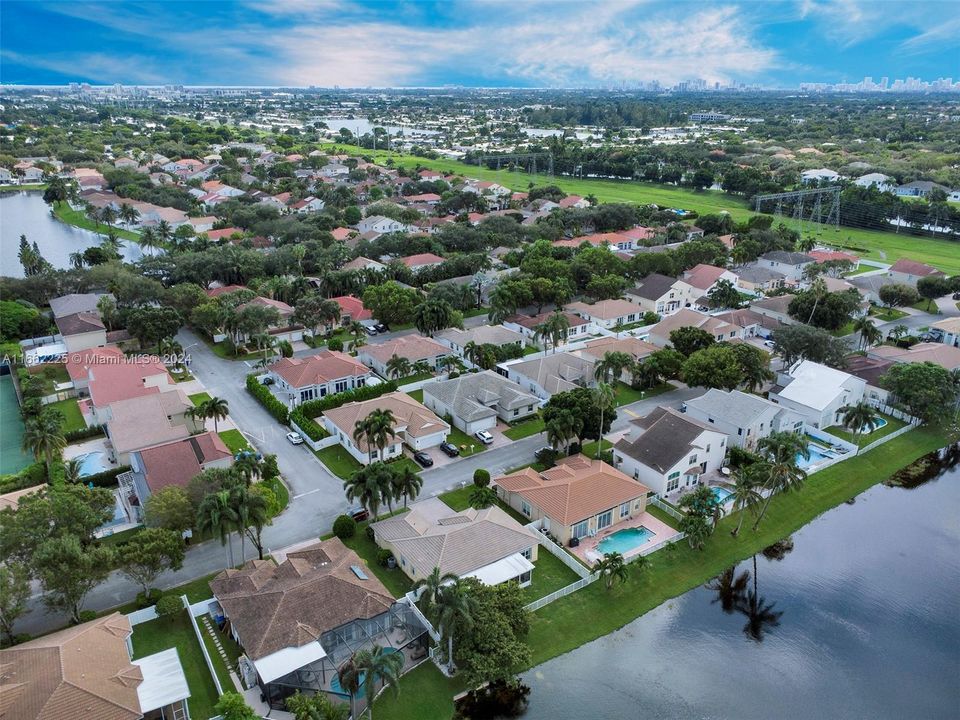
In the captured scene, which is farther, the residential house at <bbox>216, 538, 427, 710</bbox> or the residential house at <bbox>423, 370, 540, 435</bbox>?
the residential house at <bbox>423, 370, 540, 435</bbox>

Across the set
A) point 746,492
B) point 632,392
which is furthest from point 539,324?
point 746,492

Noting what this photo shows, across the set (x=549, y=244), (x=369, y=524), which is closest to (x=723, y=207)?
(x=549, y=244)

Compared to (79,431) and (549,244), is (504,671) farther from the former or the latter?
(549,244)

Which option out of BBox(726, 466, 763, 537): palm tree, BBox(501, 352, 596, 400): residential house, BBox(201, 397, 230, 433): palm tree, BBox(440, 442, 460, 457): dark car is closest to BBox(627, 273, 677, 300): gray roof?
BBox(501, 352, 596, 400): residential house

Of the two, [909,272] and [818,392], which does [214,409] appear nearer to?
[818,392]

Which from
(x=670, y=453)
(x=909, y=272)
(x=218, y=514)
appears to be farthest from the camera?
(x=909, y=272)

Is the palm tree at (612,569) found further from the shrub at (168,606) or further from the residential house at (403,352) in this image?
the residential house at (403,352)

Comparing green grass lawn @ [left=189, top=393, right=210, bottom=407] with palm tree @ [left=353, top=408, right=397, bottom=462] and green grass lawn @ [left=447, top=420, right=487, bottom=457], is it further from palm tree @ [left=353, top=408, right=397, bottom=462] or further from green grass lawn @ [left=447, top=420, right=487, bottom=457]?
green grass lawn @ [left=447, top=420, right=487, bottom=457]

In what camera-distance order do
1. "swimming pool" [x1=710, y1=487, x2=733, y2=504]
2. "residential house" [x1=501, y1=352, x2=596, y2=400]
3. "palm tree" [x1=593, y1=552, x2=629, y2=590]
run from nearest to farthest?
"palm tree" [x1=593, y1=552, x2=629, y2=590] → "swimming pool" [x1=710, y1=487, x2=733, y2=504] → "residential house" [x1=501, y1=352, x2=596, y2=400]
